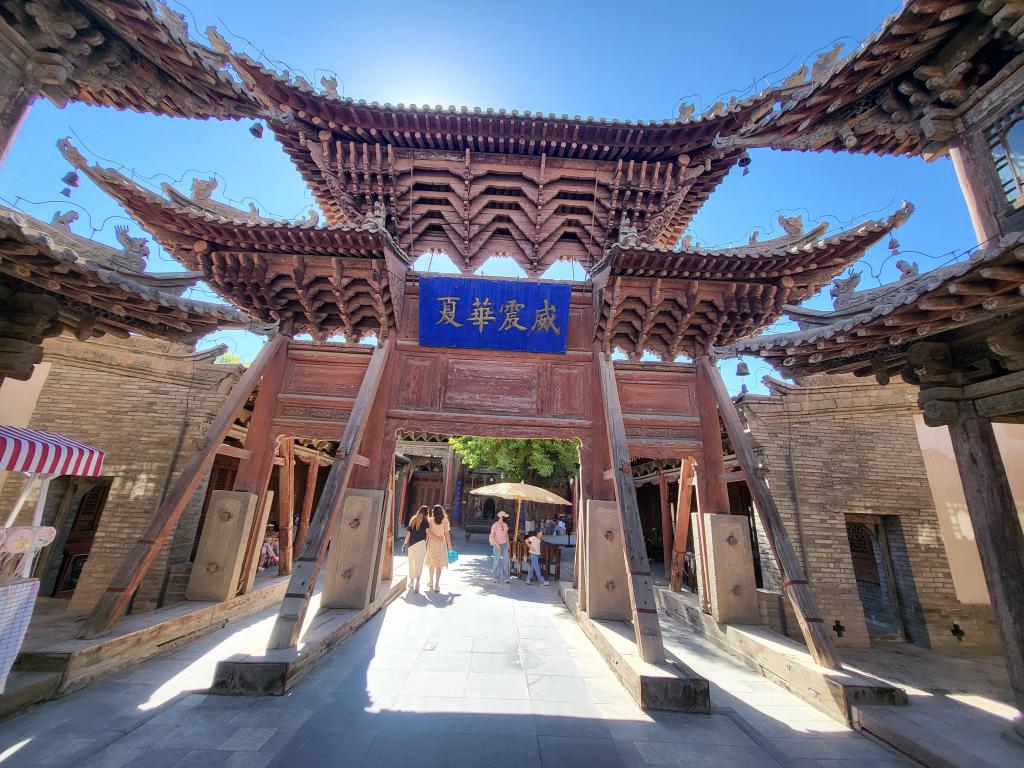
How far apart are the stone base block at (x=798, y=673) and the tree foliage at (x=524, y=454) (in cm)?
957

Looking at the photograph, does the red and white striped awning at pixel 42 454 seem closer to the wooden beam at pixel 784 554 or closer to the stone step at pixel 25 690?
the stone step at pixel 25 690

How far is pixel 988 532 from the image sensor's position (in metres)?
4.53

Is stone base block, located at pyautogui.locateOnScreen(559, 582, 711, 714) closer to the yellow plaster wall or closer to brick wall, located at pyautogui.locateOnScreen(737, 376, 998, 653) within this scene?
brick wall, located at pyautogui.locateOnScreen(737, 376, 998, 653)

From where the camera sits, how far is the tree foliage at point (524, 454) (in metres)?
17.0

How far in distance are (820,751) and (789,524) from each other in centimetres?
544

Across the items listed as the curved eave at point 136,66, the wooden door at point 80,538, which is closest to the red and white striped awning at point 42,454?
the curved eave at point 136,66

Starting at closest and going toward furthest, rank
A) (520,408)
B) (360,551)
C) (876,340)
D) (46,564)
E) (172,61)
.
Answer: (876,340) < (172,61) < (360,551) < (520,408) < (46,564)

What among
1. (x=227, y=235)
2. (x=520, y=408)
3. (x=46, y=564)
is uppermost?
(x=227, y=235)

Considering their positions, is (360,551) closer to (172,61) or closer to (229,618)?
(229,618)

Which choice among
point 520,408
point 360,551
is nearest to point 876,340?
point 520,408

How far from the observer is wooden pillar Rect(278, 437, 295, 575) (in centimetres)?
941

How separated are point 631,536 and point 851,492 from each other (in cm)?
616

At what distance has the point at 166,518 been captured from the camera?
579 cm

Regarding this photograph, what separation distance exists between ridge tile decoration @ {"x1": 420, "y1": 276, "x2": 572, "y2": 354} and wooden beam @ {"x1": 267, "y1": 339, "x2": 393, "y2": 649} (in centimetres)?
146
